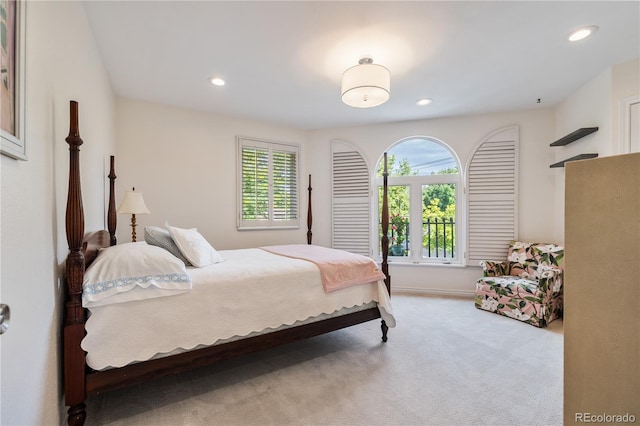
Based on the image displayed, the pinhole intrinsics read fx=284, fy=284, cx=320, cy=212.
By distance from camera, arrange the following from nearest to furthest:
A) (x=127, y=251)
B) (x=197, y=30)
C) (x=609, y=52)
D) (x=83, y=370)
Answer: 1. (x=83, y=370)
2. (x=127, y=251)
3. (x=197, y=30)
4. (x=609, y=52)

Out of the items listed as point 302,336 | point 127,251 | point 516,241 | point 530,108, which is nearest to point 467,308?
point 516,241

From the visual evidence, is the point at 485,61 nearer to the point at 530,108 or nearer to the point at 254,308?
the point at 530,108

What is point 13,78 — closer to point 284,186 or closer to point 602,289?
point 602,289

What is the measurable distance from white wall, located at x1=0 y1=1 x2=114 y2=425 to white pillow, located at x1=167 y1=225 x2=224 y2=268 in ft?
2.21

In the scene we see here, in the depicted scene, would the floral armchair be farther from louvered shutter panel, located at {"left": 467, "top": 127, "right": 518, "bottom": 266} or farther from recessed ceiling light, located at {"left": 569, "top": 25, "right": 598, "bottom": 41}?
recessed ceiling light, located at {"left": 569, "top": 25, "right": 598, "bottom": 41}

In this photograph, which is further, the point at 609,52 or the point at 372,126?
the point at 372,126

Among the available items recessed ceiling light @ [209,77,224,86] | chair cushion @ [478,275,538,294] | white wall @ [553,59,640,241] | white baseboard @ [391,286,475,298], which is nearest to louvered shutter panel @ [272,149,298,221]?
recessed ceiling light @ [209,77,224,86]

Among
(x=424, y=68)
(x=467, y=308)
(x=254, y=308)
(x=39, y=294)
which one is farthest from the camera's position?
(x=467, y=308)

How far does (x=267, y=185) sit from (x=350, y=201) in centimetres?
134

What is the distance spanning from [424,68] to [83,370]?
3.37m

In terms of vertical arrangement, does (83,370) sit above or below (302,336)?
above

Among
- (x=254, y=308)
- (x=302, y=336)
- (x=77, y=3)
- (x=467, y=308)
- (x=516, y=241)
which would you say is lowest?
(x=467, y=308)

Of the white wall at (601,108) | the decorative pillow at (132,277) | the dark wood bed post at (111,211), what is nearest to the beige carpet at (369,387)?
the decorative pillow at (132,277)

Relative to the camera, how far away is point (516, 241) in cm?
388
